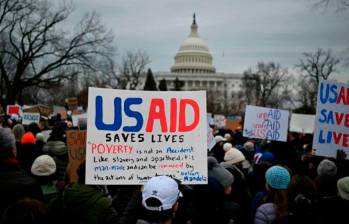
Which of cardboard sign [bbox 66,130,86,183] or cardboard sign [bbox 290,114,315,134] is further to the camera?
cardboard sign [bbox 290,114,315,134]

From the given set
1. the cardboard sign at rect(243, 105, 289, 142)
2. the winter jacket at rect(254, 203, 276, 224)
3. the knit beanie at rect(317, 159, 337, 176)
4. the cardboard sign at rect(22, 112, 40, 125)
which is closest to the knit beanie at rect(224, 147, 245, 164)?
the knit beanie at rect(317, 159, 337, 176)

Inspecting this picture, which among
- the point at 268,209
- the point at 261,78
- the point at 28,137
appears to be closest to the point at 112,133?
the point at 268,209

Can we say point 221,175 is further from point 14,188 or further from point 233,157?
point 14,188

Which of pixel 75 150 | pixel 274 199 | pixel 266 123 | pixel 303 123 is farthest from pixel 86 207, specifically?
pixel 303 123

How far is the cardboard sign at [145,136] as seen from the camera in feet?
14.1

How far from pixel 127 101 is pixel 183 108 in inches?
20.6

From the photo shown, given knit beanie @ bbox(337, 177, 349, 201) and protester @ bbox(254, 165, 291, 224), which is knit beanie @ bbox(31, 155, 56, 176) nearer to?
protester @ bbox(254, 165, 291, 224)

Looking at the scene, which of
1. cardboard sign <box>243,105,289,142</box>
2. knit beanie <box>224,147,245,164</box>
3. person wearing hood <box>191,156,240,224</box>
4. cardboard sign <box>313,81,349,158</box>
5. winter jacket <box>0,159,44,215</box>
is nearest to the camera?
winter jacket <box>0,159,44,215</box>

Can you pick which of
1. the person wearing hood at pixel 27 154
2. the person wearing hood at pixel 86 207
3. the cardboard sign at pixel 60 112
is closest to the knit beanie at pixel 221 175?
the person wearing hood at pixel 86 207

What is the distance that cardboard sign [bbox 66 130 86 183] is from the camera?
5.58 metres

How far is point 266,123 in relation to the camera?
10438 mm

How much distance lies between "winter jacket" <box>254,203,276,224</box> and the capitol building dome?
115254 millimetres

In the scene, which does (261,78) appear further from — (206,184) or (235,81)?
(206,184)

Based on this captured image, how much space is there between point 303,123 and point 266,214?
13.2m
